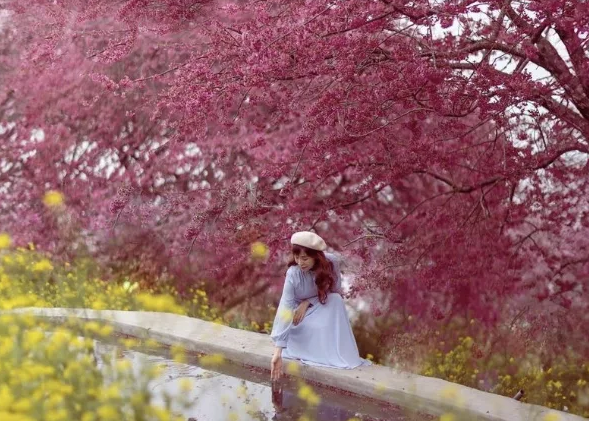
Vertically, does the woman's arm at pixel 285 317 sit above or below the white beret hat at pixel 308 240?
below

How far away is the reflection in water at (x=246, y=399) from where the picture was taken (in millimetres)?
5672

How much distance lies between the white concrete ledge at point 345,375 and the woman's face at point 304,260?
2.60 ft

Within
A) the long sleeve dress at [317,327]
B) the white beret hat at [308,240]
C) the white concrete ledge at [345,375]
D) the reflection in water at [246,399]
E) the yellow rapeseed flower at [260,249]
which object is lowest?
the reflection in water at [246,399]

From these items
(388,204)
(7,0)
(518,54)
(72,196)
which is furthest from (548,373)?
(7,0)

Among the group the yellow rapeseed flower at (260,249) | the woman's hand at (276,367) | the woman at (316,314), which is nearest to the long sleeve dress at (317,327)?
the woman at (316,314)

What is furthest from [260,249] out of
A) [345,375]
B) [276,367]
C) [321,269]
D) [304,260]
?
[345,375]

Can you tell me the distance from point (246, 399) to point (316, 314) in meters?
1.12

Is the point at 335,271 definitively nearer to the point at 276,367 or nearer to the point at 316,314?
the point at 316,314

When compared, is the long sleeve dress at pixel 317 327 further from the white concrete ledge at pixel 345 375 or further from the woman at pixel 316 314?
the white concrete ledge at pixel 345 375

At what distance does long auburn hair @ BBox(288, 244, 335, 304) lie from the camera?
654cm

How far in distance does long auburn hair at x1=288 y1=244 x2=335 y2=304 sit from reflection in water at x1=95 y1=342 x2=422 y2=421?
779mm

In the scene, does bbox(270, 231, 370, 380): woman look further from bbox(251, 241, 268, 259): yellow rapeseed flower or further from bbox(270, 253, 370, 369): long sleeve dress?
bbox(251, 241, 268, 259): yellow rapeseed flower

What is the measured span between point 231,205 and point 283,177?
0.61m

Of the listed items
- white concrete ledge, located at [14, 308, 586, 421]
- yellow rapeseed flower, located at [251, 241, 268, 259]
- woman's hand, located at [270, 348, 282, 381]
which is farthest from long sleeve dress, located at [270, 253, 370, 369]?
woman's hand, located at [270, 348, 282, 381]
